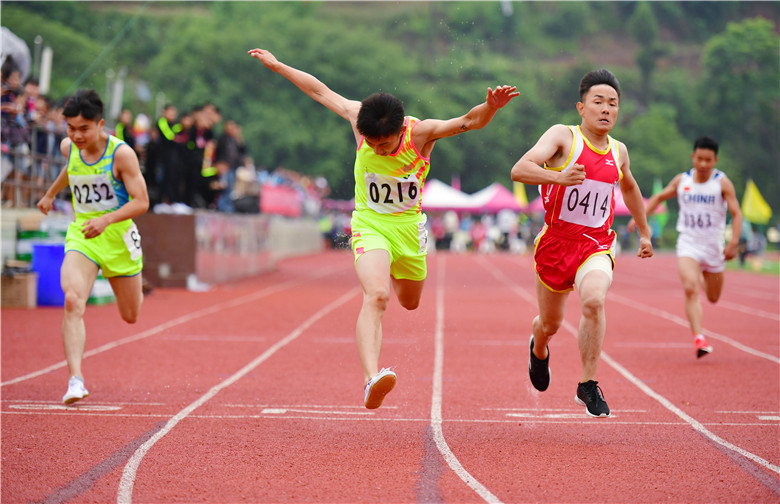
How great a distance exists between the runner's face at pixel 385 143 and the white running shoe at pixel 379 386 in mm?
1227

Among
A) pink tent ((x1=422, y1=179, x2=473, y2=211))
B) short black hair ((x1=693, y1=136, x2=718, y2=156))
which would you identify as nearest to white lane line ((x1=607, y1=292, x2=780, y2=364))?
short black hair ((x1=693, y1=136, x2=718, y2=156))

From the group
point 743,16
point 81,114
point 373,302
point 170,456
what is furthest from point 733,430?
point 743,16

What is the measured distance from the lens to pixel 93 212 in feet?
22.7

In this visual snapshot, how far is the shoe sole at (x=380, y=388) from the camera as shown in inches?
204

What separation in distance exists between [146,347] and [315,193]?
3415 cm

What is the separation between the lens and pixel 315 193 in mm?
44062

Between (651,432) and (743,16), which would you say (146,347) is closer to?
(651,432)

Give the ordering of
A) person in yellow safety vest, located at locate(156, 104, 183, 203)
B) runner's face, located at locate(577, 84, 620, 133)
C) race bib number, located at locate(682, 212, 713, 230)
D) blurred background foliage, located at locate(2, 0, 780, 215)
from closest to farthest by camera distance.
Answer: runner's face, located at locate(577, 84, 620, 133) → race bib number, located at locate(682, 212, 713, 230) → person in yellow safety vest, located at locate(156, 104, 183, 203) → blurred background foliage, located at locate(2, 0, 780, 215)

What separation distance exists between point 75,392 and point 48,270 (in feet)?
24.4

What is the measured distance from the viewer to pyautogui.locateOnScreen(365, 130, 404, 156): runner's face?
5480mm

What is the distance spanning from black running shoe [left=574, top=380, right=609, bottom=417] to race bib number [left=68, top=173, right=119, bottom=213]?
3.36m

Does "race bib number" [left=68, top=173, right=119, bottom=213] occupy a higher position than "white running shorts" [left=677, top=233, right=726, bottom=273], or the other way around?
"race bib number" [left=68, top=173, right=119, bottom=213]

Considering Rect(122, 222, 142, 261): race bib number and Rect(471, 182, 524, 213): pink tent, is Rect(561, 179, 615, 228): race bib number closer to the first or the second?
Rect(122, 222, 142, 261): race bib number

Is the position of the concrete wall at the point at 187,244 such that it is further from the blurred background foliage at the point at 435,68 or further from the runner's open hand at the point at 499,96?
the blurred background foliage at the point at 435,68
